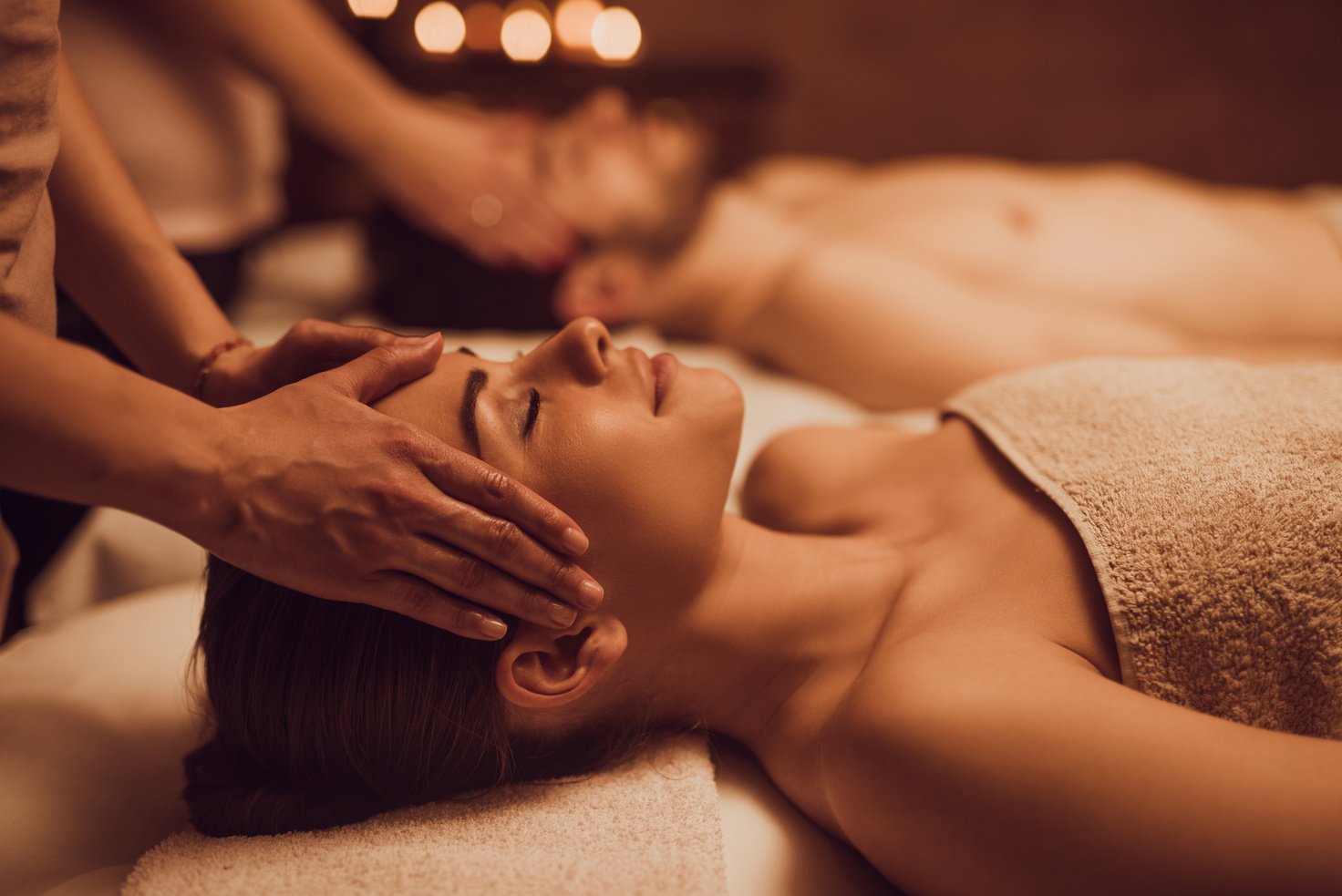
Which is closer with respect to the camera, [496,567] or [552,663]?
[496,567]

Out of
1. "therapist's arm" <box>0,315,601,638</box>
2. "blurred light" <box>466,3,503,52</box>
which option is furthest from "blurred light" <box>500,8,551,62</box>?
"therapist's arm" <box>0,315,601,638</box>

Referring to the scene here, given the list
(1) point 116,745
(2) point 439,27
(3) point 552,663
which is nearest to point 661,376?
(3) point 552,663

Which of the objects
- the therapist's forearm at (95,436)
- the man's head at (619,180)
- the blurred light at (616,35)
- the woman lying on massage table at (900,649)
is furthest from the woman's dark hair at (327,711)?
the blurred light at (616,35)

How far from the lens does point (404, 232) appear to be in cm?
201

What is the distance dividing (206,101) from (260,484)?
1156mm

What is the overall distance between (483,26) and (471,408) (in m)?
2.54

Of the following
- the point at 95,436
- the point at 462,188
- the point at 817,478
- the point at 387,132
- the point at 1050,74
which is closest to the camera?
the point at 95,436

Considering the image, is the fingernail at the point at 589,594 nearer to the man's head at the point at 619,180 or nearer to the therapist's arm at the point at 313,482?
the therapist's arm at the point at 313,482

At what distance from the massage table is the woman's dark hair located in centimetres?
11

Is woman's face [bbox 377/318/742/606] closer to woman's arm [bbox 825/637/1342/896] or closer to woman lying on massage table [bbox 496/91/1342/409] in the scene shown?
woman's arm [bbox 825/637/1342/896]

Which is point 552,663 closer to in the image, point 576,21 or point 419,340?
point 419,340

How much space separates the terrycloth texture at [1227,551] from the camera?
77 centimetres

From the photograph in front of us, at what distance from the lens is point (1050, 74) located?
276 centimetres

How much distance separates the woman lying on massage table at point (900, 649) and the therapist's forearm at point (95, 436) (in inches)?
7.9
